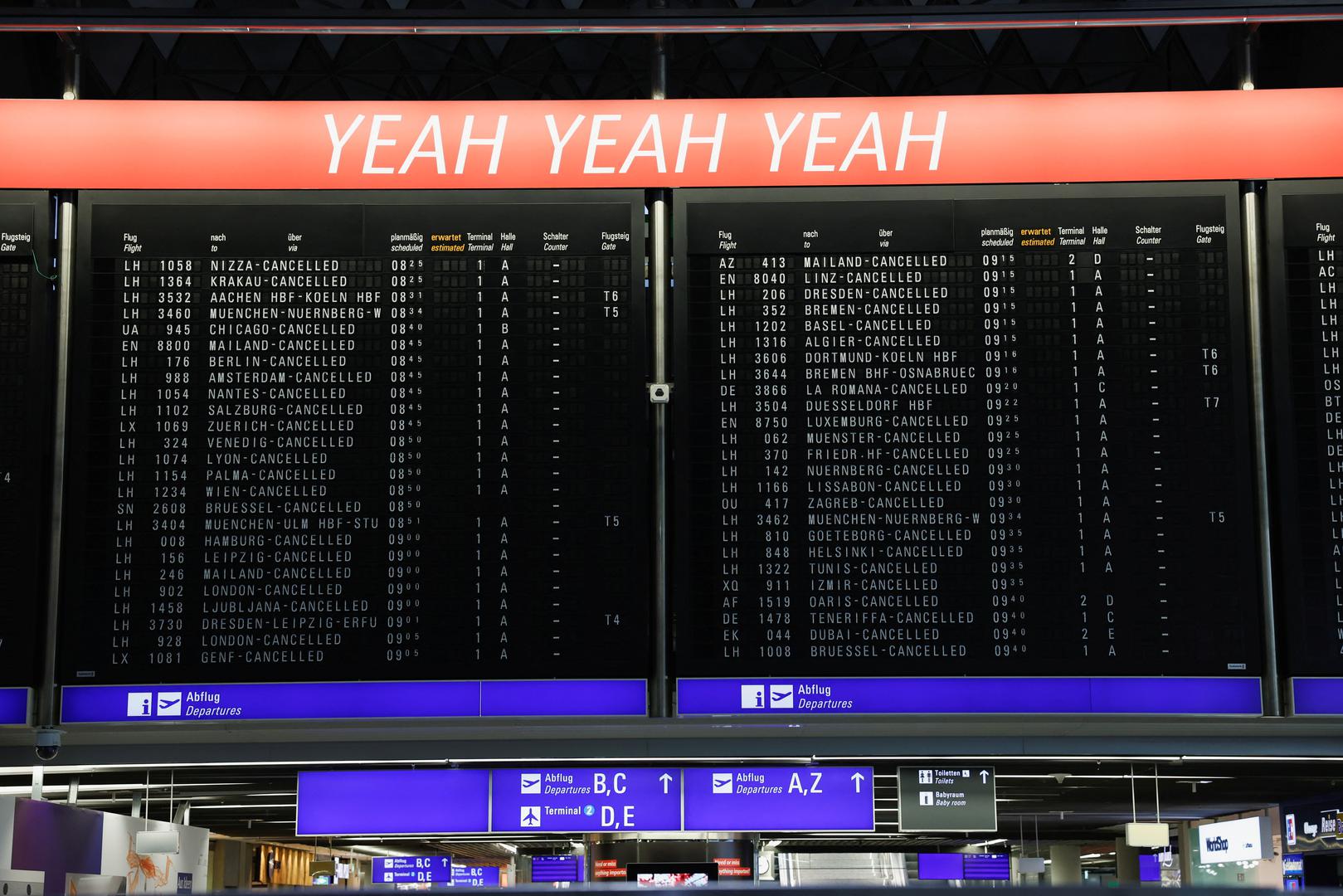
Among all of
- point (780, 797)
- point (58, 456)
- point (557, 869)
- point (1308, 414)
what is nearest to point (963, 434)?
point (1308, 414)

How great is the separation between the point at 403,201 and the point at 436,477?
1.62 m

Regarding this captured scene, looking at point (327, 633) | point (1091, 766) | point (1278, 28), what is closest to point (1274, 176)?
point (327, 633)

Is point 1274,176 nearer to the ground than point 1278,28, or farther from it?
nearer to the ground

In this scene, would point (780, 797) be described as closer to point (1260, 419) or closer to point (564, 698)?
point (564, 698)

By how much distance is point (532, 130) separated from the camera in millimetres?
8633

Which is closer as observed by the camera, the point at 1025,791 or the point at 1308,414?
the point at 1308,414

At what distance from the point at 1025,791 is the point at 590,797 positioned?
38.4 feet

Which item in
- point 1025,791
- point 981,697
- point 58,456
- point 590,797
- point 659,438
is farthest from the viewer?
point 1025,791

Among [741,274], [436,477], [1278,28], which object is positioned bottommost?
[436,477]

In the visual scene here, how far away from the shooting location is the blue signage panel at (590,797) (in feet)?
27.1

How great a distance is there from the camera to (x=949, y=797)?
30.4 ft

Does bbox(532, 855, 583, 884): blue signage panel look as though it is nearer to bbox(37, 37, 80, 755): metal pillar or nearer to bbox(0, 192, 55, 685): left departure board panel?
bbox(37, 37, 80, 755): metal pillar

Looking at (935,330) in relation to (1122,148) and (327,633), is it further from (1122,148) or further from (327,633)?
(327,633)

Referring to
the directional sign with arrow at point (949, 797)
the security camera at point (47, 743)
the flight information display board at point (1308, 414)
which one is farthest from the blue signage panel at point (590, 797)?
the flight information display board at point (1308, 414)
